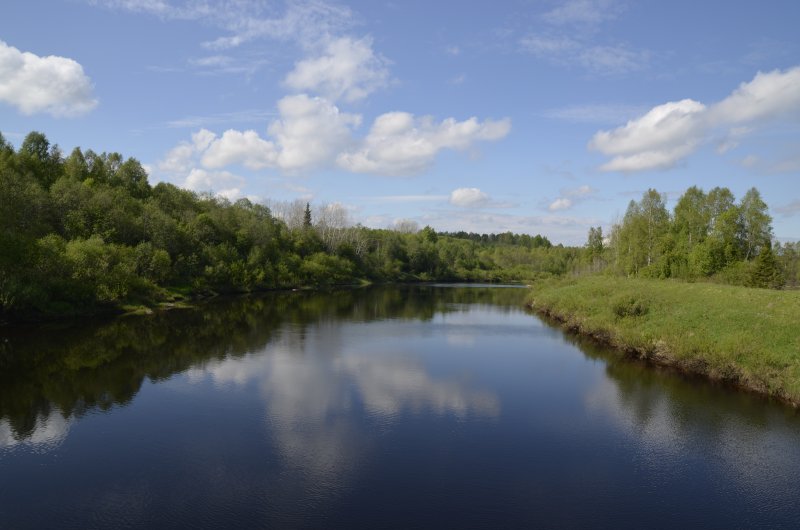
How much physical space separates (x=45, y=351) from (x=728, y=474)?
3155 cm

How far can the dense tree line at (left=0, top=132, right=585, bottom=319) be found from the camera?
124 feet

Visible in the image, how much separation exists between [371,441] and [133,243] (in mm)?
48985

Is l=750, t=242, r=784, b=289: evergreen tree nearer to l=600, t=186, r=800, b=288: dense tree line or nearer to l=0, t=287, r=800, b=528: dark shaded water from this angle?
l=600, t=186, r=800, b=288: dense tree line

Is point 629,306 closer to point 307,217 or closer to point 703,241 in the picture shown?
point 703,241

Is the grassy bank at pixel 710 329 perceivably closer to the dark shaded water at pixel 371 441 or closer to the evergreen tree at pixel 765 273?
the dark shaded water at pixel 371 441

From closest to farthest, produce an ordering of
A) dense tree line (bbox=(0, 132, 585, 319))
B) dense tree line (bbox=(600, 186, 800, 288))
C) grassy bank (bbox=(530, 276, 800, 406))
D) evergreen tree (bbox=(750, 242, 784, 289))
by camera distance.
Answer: grassy bank (bbox=(530, 276, 800, 406)) < dense tree line (bbox=(0, 132, 585, 319)) < evergreen tree (bbox=(750, 242, 784, 289)) < dense tree line (bbox=(600, 186, 800, 288))

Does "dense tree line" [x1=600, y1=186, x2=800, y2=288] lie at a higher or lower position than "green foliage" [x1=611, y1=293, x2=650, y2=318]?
higher

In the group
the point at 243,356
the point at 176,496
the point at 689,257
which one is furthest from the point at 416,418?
the point at 689,257

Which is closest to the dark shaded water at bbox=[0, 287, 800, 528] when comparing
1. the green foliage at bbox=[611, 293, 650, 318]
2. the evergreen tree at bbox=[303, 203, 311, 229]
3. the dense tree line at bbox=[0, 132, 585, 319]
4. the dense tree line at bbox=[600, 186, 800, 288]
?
the green foliage at bbox=[611, 293, 650, 318]

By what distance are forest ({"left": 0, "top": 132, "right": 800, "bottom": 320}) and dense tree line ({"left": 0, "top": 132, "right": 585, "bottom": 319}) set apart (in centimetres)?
14

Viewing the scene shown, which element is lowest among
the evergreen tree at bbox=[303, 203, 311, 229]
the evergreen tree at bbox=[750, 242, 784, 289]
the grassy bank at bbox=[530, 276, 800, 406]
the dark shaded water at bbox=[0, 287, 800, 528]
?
the dark shaded water at bbox=[0, 287, 800, 528]

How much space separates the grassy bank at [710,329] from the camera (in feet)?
73.8

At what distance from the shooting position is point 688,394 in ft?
75.2

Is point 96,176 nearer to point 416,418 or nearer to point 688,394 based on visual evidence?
point 416,418
